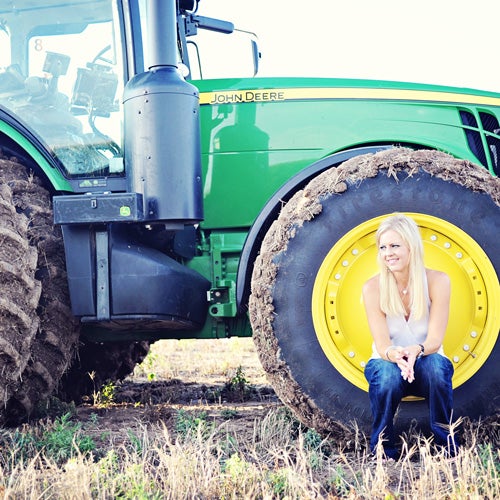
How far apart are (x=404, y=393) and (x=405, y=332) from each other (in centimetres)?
28

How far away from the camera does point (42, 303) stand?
15.0 ft

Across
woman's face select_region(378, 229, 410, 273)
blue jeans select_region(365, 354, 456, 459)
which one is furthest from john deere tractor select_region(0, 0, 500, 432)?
woman's face select_region(378, 229, 410, 273)

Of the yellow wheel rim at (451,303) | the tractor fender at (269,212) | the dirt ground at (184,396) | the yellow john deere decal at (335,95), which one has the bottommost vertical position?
the dirt ground at (184,396)

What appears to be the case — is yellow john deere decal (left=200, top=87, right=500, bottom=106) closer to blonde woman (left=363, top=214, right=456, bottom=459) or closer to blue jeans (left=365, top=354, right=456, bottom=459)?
blonde woman (left=363, top=214, right=456, bottom=459)

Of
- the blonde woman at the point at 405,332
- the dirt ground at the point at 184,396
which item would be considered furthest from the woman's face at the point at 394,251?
the dirt ground at the point at 184,396

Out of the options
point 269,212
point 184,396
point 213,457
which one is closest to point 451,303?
point 269,212

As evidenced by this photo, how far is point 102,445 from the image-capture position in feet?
13.7

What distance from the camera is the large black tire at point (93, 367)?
5.93 m

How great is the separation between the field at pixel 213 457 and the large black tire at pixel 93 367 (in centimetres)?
9

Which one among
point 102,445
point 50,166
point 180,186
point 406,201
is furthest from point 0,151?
point 406,201

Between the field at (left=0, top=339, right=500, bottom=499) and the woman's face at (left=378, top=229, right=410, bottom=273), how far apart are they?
2.52ft

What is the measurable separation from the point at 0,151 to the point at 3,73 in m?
0.50

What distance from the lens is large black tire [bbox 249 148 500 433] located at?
4.03m

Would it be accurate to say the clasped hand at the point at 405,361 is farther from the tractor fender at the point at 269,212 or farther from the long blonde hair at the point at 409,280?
the tractor fender at the point at 269,212
